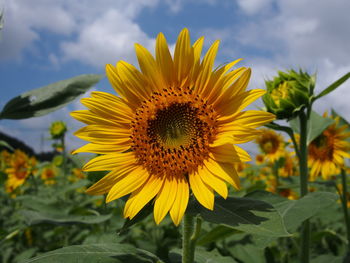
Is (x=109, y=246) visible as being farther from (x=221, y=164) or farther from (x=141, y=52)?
(x=141, y=52)

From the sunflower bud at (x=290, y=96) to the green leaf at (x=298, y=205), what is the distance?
0.51 meters

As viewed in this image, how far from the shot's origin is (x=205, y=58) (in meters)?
1.63

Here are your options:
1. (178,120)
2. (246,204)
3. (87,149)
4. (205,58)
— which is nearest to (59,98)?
(87,149)

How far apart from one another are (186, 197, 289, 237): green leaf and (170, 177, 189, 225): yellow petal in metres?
0.03

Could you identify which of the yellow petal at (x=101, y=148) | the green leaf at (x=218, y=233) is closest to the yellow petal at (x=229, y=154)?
the green leaf at (x=218, y=233)

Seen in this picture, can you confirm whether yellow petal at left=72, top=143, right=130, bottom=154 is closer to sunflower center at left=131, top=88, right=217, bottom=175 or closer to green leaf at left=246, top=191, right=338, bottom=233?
sunflower center at left=131, top=88, right=217, bottom=175

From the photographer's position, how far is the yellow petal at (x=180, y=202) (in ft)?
4.70

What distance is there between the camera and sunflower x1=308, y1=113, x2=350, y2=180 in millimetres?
3432

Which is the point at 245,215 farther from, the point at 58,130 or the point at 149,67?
the point at 58,130

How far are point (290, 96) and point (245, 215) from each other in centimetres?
108

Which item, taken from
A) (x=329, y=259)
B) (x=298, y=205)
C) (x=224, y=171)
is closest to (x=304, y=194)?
(x=298, y=205)

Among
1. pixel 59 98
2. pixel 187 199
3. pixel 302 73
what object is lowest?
pixel 187 199

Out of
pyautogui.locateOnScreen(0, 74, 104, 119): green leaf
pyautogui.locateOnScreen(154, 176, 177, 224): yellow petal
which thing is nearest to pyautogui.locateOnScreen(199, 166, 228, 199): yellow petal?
pyautogui.locateOnScreen(154, 176, 177, 224): yellow petal

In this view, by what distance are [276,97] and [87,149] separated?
1.21m
